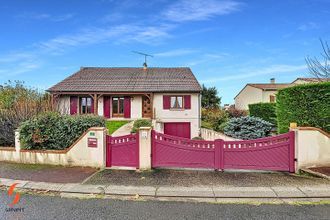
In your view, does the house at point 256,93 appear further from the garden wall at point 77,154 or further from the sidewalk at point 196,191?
the garden wall at point 77,154

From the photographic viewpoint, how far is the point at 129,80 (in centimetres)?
2252

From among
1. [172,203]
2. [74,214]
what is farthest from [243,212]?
[74,214]

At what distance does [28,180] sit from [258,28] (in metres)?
12.1

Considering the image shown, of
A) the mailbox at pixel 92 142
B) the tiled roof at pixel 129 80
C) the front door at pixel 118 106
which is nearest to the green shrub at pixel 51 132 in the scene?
the mailbox at pixel 92 142

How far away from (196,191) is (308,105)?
5831 millimetres

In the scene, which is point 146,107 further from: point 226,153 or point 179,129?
point 226,153

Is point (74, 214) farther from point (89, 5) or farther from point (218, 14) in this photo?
point (218, 14)

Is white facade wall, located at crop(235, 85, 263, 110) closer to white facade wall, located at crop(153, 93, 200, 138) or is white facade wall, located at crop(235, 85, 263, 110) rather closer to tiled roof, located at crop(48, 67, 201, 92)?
tiled roof, located at crop(48, 67, 201, 92)

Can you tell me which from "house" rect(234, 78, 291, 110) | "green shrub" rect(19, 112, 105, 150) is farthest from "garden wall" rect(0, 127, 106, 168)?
A: "house" rect(234, 78, 291, 110)

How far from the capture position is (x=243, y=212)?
4.07 meters

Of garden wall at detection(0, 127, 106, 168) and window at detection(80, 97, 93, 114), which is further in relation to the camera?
window at detection(80, 97, 93, 114)

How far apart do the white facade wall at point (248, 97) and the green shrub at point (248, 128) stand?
2047 centimetres

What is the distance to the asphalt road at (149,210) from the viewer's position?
12.9ft

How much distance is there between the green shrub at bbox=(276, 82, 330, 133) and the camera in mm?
7641
